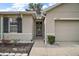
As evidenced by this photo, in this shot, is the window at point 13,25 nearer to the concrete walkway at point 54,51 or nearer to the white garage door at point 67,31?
the white garage door at point 67,31

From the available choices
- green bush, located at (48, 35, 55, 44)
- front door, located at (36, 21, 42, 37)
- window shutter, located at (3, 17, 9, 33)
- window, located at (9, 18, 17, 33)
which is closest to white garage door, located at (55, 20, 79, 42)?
green bush, located at (48, 35, 55, 44)

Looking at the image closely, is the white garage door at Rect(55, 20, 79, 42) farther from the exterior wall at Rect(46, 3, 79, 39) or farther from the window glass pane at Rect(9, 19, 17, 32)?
the window glass pane at Rect(9, 19, 17, 32)

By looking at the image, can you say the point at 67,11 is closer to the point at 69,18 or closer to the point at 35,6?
the point at 69,18

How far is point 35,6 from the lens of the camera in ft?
140

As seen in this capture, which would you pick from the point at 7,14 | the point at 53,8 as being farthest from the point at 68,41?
the point at 7,14

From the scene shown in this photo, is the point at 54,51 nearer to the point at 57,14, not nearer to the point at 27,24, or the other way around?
the point at 57,14

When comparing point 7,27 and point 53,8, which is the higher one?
point 53,8

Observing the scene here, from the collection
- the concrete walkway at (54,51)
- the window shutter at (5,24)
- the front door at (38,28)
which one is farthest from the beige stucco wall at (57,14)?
the front door at (38,28)

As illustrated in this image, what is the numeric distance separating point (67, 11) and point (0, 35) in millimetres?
7053

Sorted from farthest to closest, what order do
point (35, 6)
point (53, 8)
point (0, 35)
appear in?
point (35, 6), point (0, 35), point (53, 8)

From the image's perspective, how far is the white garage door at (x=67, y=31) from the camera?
1606 cm

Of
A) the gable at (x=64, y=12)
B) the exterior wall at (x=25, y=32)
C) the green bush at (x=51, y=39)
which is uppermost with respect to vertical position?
the gable at (x=64, y=12)

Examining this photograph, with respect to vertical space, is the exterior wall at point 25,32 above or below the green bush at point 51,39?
above

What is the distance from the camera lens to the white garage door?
52.7 feet
